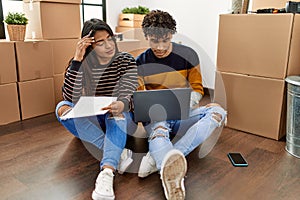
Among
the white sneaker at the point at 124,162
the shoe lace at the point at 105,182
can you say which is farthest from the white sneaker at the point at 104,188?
the white sneaker at the point at 124,162

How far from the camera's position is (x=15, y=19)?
2.27 meters

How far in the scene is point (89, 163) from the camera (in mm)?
1644

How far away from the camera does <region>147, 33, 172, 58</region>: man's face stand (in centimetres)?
165

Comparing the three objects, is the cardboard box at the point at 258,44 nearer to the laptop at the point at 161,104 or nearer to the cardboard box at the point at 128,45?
the laptop at the point at 161,104

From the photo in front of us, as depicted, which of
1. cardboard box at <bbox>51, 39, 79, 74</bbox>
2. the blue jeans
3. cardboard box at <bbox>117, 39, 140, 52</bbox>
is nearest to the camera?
the blue jeans

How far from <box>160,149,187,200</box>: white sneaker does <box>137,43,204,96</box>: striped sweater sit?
0.63m

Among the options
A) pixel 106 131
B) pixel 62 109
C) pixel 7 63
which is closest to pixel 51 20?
pixel 7 63

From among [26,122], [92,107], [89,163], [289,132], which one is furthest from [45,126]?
[289,132]

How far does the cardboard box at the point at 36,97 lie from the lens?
2.34 metres

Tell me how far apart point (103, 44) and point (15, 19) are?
43.7 inches

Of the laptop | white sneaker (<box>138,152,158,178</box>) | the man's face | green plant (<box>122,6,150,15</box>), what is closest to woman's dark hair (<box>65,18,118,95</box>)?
the man's face

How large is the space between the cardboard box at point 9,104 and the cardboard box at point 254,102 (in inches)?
63.4

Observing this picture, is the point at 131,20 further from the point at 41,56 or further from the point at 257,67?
the point at 257,67

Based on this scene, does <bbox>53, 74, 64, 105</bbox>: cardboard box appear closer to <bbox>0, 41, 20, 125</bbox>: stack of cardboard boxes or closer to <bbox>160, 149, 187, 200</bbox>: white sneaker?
<bbox>0, 41, 20, 125</bbox>: stack of cardboard boxes
